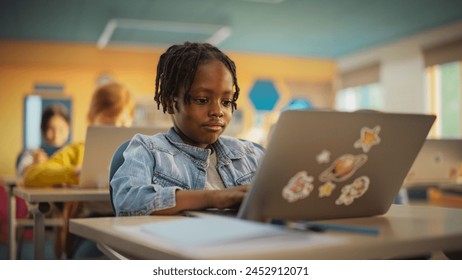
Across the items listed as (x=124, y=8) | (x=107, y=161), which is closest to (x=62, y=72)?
(x=124, y=8)

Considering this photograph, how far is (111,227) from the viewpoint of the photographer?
74 cm

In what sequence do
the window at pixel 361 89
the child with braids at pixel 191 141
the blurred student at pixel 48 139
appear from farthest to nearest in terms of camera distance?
the window at pixel 361 89, the blurred student at pixel 48 139, the child with braids at pixel 191 141

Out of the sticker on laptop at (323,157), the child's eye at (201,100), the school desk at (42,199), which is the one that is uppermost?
the child's eye at (201,100)

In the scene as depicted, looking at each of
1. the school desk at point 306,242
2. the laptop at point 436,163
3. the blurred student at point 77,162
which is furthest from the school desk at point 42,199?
the laptop at point 436,163

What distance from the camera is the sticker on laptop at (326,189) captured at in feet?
2.57

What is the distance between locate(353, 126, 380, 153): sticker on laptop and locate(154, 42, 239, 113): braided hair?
1.37 feet

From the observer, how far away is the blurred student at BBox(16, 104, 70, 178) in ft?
7.32

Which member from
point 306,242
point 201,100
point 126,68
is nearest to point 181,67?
point 201,100

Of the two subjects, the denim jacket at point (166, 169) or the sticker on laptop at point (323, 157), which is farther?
the denim jacket at point (166, 169)

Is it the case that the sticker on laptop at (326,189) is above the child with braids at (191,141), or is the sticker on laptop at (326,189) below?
below

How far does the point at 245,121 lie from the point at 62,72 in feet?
7.68

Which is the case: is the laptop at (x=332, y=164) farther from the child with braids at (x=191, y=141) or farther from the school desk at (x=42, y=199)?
the school desk at (x=42, y=199)
